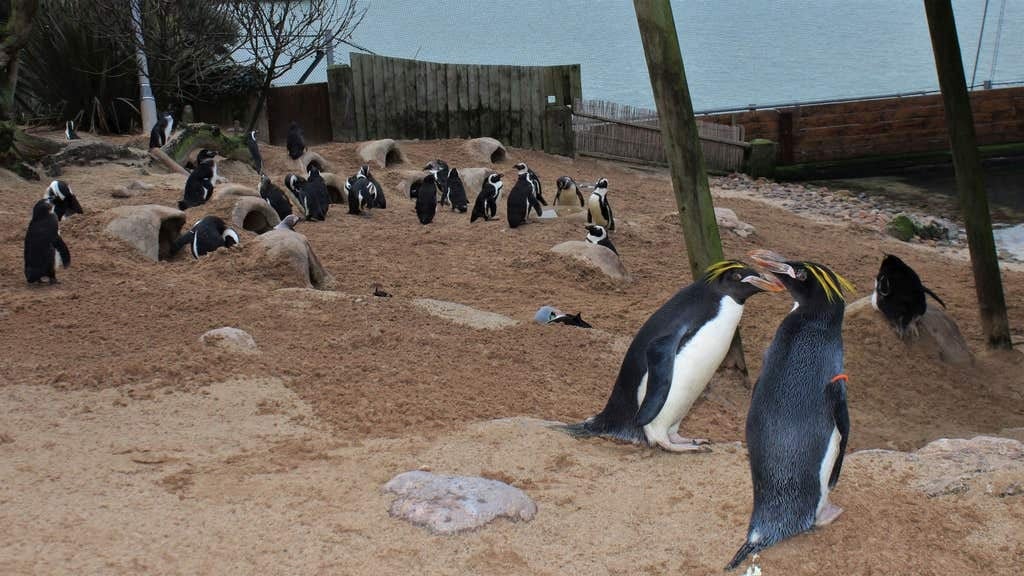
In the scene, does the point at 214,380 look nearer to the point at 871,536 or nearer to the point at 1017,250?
the point at 871,536

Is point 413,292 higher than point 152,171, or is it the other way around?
point 152,171

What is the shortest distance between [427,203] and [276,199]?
5.05 feet

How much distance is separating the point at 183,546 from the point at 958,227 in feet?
45.3

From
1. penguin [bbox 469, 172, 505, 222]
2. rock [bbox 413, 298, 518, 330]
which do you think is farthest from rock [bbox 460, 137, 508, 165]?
rock [bbox 413, 298, 518, 330]

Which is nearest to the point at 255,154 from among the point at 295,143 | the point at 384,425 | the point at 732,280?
the point at 295,143

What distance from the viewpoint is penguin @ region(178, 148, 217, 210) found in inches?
358

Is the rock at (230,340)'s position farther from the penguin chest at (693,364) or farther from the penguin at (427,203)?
the penguin at (427,203)

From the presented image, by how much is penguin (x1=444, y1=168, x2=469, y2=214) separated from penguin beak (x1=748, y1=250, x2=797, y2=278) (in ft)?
28.3

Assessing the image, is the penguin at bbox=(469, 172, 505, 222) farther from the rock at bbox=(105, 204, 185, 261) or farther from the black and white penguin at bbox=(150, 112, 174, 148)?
the black and white penguin at bbox=(150, 112, 174, 148)

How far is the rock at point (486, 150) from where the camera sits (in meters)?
15.1

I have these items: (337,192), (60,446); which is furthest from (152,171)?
(60,446)

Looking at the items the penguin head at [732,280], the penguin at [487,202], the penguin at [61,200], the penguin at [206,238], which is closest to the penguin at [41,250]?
the penguin at [206,238]

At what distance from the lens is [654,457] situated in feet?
12.9

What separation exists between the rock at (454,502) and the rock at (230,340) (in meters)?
1.91
